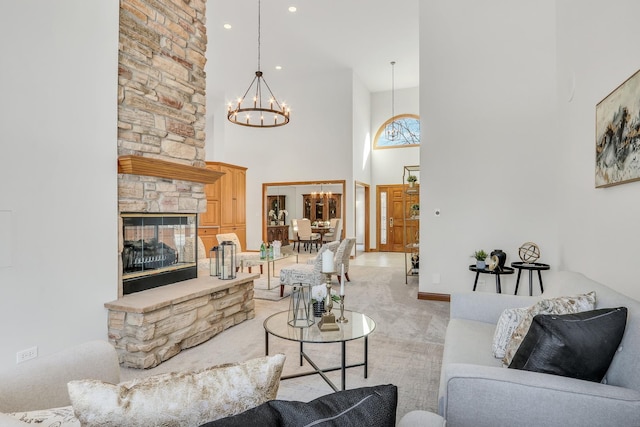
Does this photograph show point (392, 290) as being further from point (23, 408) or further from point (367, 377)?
point (23, 408)

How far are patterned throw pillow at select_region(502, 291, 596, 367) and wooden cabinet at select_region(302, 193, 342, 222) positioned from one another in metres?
10.2

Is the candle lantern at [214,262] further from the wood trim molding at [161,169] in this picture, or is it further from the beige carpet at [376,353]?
the wood trim molding at [161,169]

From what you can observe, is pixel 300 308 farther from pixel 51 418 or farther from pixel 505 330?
pixel 51 418

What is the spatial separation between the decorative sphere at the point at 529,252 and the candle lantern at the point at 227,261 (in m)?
3.22

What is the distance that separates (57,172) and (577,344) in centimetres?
322

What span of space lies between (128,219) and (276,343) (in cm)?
174

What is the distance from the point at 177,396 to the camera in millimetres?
767

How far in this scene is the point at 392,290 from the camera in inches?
219

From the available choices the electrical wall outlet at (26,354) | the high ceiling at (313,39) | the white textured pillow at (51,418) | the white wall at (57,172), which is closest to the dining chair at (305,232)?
the high ceiling at (313,39)

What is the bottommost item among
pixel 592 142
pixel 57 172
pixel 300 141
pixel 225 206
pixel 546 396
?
pixel 546 396

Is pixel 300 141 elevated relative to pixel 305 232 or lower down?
elevated

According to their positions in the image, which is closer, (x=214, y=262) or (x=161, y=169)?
(x=161, y=169)

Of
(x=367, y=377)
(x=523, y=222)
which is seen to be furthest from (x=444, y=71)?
(x=367, y=377)

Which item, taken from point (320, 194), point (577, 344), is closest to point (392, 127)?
point (320, 194)
